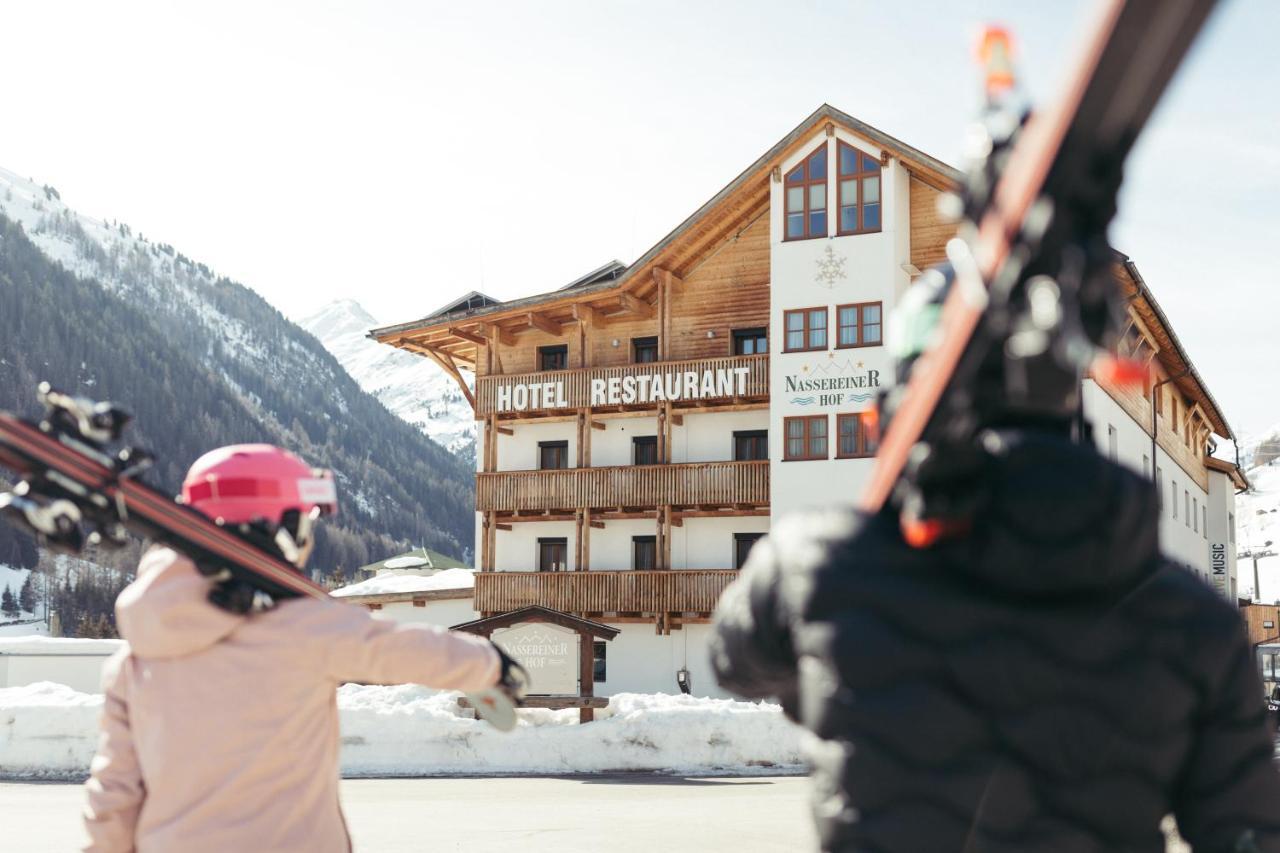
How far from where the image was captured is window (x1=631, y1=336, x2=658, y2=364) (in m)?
36.2

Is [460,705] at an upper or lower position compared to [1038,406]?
lower

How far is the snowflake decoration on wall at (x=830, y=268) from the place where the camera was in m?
32.5

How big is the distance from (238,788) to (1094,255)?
7.05 ft

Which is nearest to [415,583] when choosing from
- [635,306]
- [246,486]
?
[635,306]

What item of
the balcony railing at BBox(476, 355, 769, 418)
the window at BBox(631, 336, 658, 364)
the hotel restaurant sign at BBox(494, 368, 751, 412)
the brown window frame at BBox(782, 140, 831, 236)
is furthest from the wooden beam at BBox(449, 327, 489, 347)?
the brown window frame at BBox(782, 140, 831, 236)

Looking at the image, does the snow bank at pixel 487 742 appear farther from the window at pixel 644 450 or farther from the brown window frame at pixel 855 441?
the window at pixel 644 450

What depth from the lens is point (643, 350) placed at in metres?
Answer: 36.4

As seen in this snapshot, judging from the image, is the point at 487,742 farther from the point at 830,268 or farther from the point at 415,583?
the point at 415,583

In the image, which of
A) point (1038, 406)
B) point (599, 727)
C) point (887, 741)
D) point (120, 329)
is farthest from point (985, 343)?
point (120, 329)

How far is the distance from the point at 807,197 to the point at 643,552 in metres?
9.36

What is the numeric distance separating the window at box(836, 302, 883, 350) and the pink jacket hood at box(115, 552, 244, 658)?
29833mm

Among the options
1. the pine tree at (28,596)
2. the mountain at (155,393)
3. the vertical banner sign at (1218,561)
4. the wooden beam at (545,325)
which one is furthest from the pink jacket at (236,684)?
the mountain at (155,393)

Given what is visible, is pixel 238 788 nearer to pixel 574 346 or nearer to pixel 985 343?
pixel 985 343

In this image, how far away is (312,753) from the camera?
292cm
